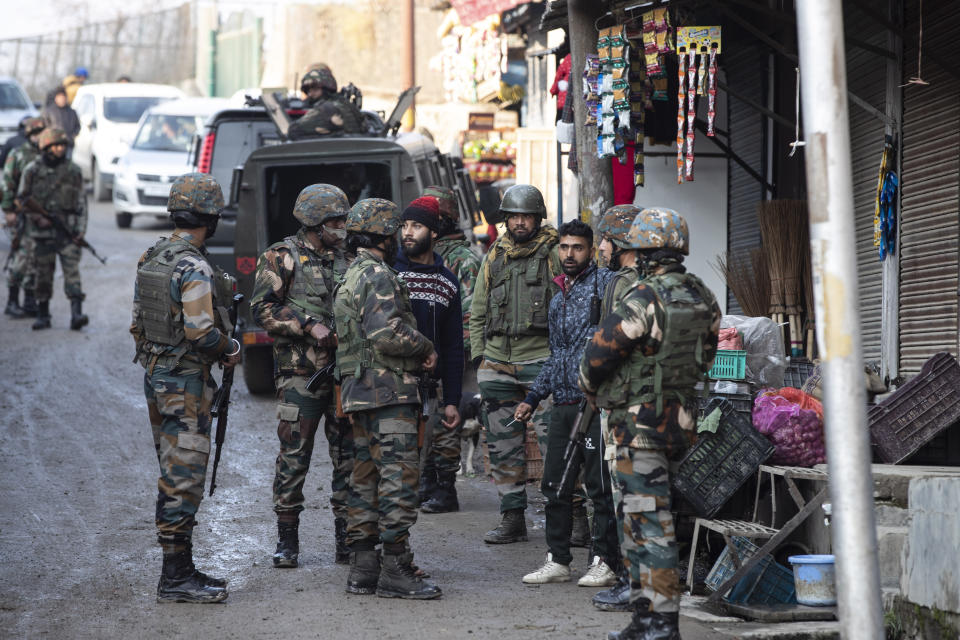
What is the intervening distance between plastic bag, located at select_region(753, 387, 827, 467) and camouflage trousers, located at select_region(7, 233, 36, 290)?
34.5 ft

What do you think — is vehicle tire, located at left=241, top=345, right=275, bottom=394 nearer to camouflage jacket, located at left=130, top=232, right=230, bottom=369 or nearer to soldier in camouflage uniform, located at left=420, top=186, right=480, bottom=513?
soldier in camouflage uniform, located at left=420, top=186, right=480, bottom=513

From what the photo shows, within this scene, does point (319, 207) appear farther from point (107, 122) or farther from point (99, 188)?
point (99, 188)

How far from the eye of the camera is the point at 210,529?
7.82m

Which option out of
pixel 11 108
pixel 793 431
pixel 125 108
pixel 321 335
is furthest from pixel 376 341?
pixel 11 108

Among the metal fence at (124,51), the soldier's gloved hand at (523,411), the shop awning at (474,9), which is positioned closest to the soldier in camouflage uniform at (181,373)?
the soldier's gloved hand at (523,411)

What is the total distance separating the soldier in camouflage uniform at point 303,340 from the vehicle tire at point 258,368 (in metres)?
5.03

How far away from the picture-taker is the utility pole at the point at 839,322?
423 centimetres

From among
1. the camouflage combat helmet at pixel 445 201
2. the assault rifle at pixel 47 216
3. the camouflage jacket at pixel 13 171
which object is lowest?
the camouflage combat helmet at pixel 445 201

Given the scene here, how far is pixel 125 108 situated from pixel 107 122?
794mm

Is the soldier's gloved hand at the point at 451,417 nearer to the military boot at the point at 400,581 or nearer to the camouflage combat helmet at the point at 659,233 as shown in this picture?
the military boot at the point at 400,581

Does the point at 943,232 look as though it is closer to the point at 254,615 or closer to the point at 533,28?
the point at 254,615

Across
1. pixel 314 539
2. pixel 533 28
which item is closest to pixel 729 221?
pixel 314 539

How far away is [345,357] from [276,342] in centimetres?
70

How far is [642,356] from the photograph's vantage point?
17.8ft
